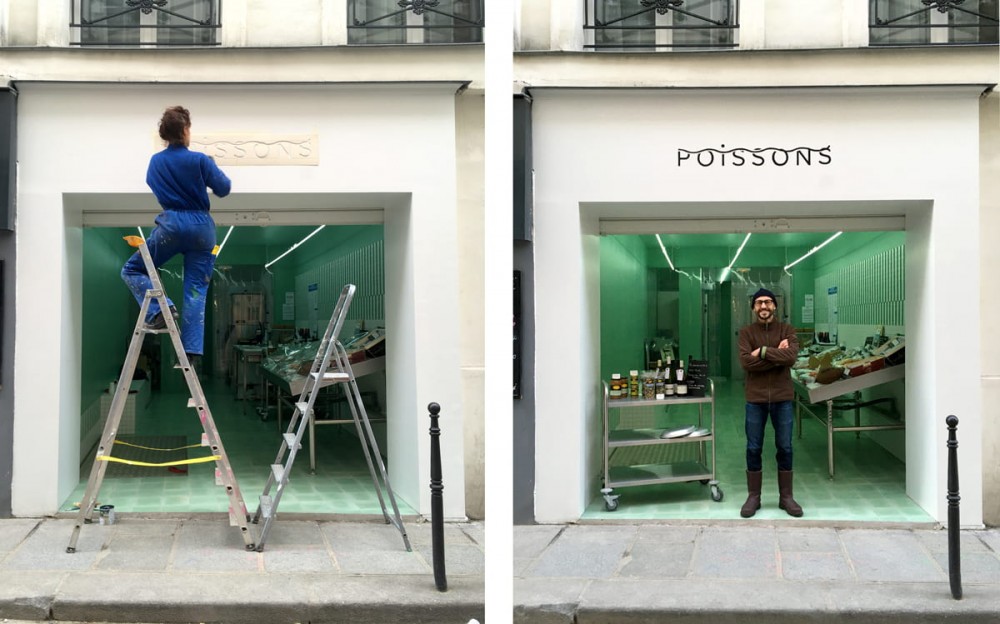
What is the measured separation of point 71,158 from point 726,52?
4.99 meters

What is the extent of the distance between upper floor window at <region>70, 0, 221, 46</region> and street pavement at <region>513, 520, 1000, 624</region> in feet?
15.2

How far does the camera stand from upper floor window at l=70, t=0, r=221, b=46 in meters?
7.53

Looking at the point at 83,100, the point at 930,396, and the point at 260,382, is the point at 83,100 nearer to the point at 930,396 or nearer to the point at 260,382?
the point at 260,382

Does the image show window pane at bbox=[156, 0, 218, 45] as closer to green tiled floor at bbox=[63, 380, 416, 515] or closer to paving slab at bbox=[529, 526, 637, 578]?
green tiled floor at bbox=[63, 380, 416, 515]

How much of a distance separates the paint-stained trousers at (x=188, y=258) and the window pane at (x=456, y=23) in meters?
2.33

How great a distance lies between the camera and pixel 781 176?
7219 millimetres

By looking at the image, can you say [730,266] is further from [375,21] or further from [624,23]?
[375,21]

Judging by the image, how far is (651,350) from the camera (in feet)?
32.4

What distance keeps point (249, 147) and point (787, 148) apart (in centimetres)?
406

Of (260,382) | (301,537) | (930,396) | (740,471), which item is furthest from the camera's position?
(260,382)

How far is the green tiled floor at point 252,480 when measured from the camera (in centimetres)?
762

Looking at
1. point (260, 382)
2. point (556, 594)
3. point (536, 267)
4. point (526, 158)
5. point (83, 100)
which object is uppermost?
point (83, 100)

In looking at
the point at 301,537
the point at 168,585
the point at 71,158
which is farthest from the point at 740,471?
the point at 71,158

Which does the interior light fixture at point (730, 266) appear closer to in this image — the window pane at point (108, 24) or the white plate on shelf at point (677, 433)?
the white plate on shelf at point (677, 433)
